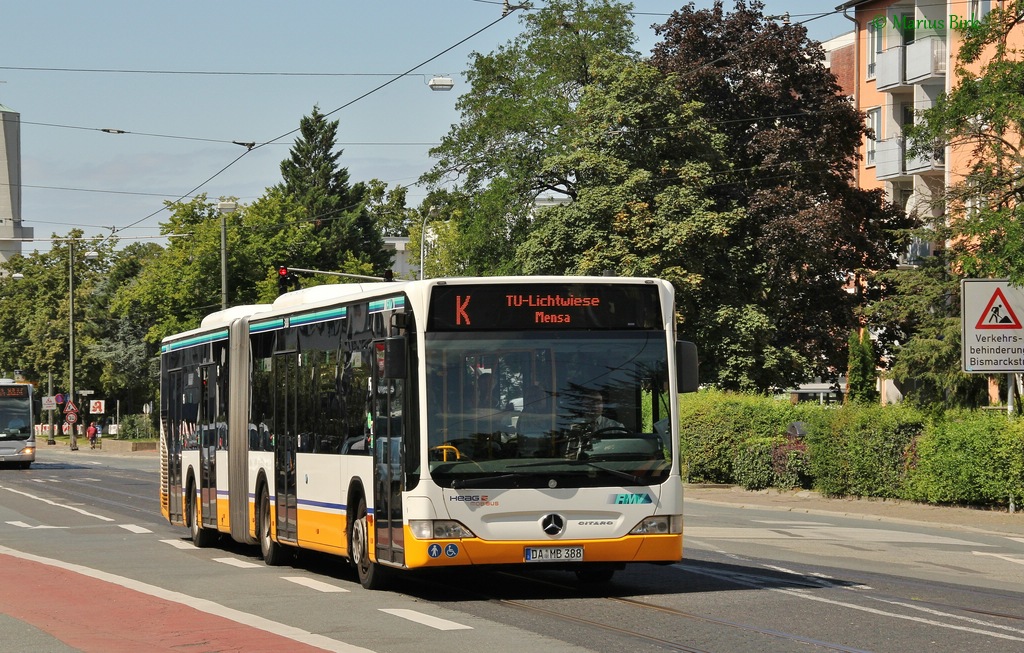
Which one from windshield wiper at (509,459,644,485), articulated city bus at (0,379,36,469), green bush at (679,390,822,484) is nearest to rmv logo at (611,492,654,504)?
windshield wiper at (509,459,644,485)

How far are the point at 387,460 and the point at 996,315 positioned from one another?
16.4 metres

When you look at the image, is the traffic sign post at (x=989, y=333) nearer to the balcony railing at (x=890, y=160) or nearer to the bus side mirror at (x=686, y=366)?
the bus side mirror at (x=686, y=366)

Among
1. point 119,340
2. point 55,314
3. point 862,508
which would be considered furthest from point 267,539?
point 55,314

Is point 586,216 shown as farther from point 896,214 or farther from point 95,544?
point 95,544

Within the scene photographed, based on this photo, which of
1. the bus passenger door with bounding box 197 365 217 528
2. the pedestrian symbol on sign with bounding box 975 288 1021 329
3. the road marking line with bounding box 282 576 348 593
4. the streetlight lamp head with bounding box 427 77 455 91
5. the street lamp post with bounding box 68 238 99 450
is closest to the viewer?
the road marking line with bounding box 282 576 348 593

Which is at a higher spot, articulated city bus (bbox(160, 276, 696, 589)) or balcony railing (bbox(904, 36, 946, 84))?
balcony railing (bbox(904, 36, 946, 84))

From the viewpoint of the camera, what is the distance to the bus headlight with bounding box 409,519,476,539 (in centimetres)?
1358

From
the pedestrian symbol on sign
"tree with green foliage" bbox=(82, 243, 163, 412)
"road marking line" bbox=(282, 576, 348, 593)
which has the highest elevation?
"tree with green foliage" bbox=(82, 243, 163, 412)

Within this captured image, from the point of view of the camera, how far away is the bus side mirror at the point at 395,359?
45.0 feet

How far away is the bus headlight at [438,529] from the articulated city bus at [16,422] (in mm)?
49366

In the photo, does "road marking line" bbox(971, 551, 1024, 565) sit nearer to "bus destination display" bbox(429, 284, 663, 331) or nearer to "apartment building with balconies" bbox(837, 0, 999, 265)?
"bus destination display" bbox(429, 284, 663, 331)

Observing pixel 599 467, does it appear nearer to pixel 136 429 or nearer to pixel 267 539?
pixel 267 539

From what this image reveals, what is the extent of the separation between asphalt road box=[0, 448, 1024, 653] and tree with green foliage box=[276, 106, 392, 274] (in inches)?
3342

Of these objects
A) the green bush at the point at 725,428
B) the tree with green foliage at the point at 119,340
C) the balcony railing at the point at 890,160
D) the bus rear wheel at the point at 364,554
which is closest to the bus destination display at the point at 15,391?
the green bush at the point at 725,428
